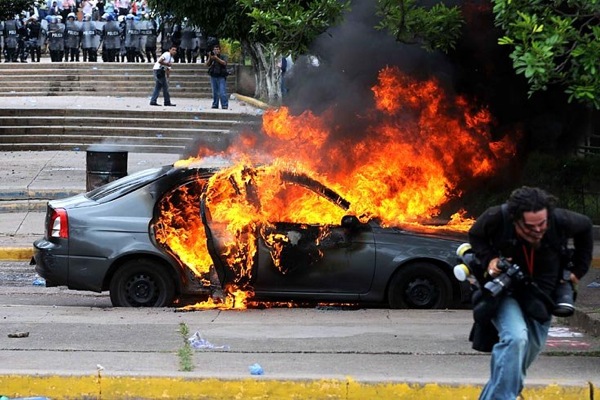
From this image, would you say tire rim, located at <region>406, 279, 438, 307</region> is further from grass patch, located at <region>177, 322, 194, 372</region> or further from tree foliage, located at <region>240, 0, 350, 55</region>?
tree foliage, located at <region>240, 0, 350, 55</region>

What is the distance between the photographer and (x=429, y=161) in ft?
38.5

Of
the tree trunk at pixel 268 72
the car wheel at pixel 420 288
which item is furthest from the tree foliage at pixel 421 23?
the tree trunk at pixel 268 72

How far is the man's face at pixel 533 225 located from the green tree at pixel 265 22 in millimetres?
5311

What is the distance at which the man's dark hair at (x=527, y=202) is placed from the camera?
554 cm

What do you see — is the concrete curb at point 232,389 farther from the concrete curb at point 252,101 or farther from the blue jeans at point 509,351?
the concrete curb at point 252,101

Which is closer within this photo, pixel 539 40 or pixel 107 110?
pixel 539 40

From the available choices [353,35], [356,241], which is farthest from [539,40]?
[353,35]

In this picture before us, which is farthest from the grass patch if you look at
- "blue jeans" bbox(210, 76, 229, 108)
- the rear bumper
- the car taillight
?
"blue jeans" bbox(210, 76, 229, 108)

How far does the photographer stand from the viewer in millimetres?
5664

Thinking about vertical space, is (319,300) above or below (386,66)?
below

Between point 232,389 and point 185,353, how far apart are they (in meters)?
1.14

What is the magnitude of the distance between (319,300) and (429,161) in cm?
257

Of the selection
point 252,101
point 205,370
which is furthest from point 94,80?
point 205,370

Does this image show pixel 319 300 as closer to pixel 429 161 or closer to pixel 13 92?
pixel 429 161
